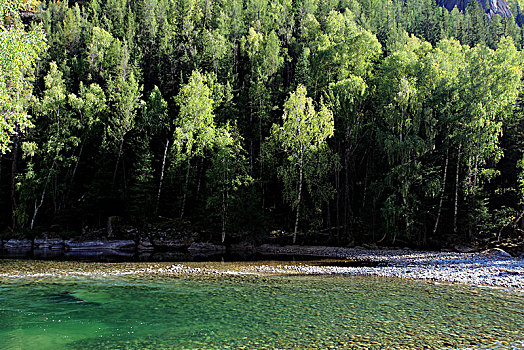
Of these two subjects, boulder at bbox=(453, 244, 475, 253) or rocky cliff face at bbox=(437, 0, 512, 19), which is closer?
boulder at bbox=(453, 244, 475, 253)

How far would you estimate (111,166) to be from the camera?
39.9 meters

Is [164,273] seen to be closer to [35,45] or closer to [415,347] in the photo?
[35,45]

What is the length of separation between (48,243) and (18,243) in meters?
2.69

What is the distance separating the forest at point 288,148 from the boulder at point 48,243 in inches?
56.4

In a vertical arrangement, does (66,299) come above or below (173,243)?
below

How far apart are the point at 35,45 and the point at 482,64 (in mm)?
30533

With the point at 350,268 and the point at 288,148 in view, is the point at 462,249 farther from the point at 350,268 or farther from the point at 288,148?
the point at 288,148

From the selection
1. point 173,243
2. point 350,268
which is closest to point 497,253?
point 350,268

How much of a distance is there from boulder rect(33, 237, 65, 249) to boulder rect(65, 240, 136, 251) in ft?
2.35

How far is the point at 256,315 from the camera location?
10133mm

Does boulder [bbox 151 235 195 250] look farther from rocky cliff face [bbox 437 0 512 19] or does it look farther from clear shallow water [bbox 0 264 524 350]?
rocky cliff face [bbox 437 0 512 19]

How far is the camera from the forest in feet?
94.0

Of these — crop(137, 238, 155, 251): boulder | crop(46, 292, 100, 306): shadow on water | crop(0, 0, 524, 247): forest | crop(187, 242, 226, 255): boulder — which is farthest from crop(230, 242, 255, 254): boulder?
crop(46, 292, 100, 306): shadow on water

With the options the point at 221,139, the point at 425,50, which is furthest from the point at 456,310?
the point at 425,50
